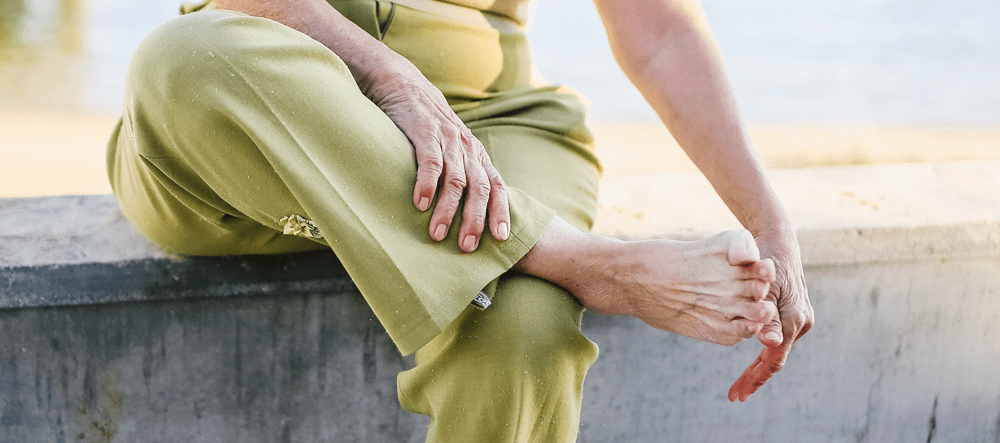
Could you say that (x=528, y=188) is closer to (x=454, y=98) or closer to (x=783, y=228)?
(x=454, y=98)

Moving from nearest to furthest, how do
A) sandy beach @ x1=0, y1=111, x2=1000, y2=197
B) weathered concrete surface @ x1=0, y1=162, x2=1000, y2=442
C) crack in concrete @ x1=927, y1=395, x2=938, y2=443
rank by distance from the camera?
weathered concrete surface @ x1=0, y1=162, x2=1000, y2=442 < crack in concrete @ x1=927, y1=395, x2=938, y2=443 < sandy beach @ x1=0, y1=111, x2=1000, y2=197

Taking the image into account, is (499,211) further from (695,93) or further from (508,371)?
(695,93)

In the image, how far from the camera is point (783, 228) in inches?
38.7

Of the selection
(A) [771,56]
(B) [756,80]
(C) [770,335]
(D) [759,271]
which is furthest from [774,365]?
(A) [771,56]

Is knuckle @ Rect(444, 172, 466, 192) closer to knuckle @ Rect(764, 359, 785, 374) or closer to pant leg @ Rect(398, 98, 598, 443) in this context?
pant leg @ Rect(398, 98, 598, 443)

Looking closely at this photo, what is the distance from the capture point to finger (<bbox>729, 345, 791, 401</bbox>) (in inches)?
36.8

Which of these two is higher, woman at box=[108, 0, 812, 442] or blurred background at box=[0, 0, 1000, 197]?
woman at box=[108, 0, 812, 442]

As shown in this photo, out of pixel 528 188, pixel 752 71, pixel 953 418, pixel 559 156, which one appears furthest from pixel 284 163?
pixel 752 71

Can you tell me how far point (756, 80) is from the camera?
23.7ft

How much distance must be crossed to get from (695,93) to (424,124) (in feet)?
1.54

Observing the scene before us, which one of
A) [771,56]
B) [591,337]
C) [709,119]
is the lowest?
[771,56]

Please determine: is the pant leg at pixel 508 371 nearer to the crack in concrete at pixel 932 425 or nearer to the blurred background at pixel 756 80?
the crack in concrete at pixel 932 425

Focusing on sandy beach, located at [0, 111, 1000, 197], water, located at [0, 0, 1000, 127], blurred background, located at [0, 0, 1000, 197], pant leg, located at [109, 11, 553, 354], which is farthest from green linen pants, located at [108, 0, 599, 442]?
water, located at [0, 0, 1000, 127]

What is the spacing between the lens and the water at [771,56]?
18.6 feet
